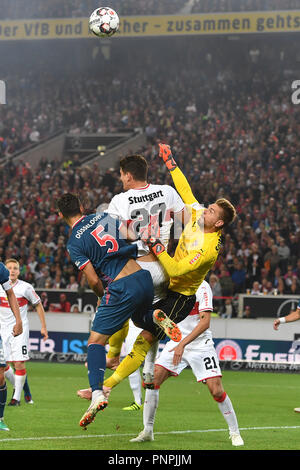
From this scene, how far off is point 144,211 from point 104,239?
66cm

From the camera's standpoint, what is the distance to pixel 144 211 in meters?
8.38

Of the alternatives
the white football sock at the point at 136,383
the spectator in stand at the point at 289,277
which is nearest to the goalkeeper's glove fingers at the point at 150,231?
the white football sock at the point at 136,383

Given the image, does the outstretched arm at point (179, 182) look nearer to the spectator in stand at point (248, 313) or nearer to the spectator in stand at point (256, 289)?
the spectator in stand at point (248, 313)

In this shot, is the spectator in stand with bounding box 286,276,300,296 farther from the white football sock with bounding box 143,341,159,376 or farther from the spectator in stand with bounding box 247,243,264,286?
the white football sock with bounding box 143,341,159,376

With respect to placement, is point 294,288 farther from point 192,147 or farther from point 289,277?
point 192,147

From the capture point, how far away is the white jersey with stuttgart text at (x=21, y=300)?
13.5 metres

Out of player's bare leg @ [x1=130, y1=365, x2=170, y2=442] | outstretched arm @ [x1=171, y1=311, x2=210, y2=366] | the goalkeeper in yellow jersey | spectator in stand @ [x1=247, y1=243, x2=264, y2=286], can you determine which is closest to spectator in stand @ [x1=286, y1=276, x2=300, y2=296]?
spectator in stand @ [x1=247, y1=243, x2=264, y2=286]

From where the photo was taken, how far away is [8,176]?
108ft

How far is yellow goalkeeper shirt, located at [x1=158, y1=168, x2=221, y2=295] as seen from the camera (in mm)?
8133

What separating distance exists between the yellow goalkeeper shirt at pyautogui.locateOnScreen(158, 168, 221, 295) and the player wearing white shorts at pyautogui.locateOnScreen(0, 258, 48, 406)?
15.6 feet

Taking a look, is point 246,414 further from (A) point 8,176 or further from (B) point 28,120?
(B) point 28,120

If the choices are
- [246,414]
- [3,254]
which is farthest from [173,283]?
[3,254]

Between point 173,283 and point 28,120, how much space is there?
32065 millimetres

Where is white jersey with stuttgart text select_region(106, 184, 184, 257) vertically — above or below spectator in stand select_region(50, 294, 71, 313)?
above
